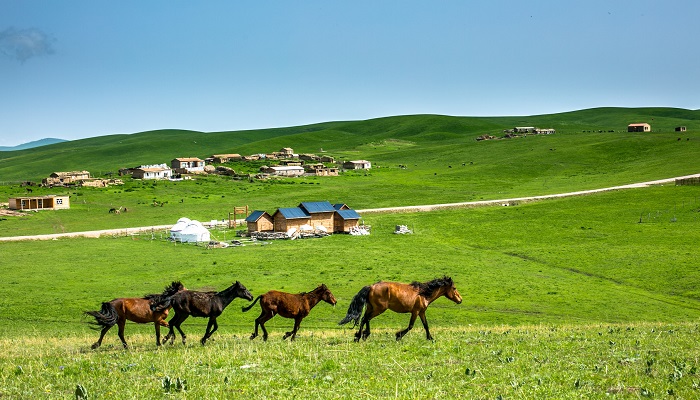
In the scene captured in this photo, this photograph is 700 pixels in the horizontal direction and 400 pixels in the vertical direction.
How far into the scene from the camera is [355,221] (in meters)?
72.3

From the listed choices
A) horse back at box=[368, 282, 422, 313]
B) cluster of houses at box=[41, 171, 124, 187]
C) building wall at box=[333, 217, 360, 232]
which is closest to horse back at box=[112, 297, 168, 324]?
horse back at box=[368, 282, 422, 313]

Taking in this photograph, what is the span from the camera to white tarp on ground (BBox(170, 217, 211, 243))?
64.7 m

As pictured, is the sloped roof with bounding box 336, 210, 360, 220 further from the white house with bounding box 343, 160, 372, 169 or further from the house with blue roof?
the white house with bounding box 343, 160, 372, 169

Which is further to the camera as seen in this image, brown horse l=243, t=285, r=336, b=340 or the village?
the village

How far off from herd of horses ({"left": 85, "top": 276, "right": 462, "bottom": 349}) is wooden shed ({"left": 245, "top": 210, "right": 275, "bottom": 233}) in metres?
49.1

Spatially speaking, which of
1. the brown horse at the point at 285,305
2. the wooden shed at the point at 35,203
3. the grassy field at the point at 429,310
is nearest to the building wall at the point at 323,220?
the grassy field at the point at 429,310

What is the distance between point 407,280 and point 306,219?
1131 inches

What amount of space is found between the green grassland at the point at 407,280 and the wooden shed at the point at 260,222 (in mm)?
3332

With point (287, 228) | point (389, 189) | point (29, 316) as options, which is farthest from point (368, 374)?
point (389, 189)

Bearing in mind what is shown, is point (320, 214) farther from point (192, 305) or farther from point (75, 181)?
point (75, 181)

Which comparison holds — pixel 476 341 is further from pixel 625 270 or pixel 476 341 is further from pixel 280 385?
pixel 625 270

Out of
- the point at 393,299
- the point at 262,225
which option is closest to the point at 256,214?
the point at 262,225

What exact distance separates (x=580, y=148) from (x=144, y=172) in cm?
9562

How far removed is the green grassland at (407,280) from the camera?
13633 millimetres
